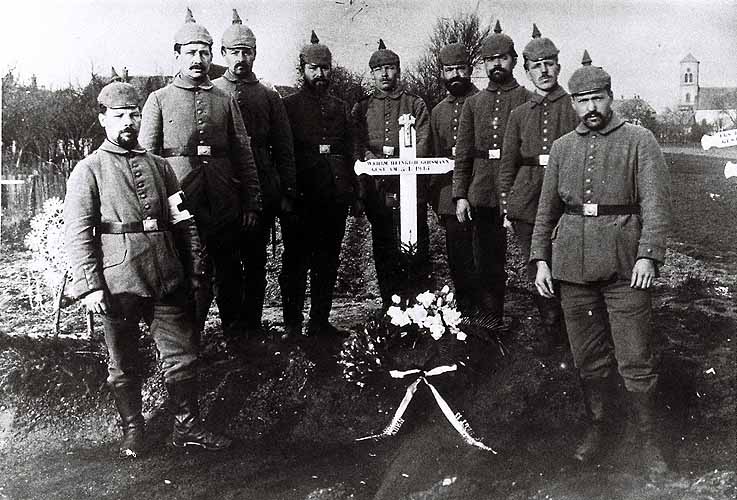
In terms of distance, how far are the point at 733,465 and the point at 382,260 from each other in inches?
81.0

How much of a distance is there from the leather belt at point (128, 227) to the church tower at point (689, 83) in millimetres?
2814

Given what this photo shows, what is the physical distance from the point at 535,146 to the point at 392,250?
1016mm

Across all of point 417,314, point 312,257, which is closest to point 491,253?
point 417,314

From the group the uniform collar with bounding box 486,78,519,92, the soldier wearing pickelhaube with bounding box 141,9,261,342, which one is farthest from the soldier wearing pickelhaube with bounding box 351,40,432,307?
the soldier wearing pickelhaube with bounding box 141,9,261,342

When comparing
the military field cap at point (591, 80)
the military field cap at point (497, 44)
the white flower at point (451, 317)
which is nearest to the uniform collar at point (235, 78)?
the military field cap at point (497, 44)

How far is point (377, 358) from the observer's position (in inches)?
138

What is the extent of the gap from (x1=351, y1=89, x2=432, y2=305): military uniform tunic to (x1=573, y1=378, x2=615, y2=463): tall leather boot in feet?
4.82

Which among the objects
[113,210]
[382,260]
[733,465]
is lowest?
[733,465]

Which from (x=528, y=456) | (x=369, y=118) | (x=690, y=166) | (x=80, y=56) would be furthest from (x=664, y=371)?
(x=80, y=56)

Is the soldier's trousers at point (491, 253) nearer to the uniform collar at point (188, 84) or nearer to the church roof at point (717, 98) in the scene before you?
the church roof at point (717, 98)

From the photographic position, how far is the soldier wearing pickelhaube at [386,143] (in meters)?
4.20

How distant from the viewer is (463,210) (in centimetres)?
410

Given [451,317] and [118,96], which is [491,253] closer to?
[451,317]

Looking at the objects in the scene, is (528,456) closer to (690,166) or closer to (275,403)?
(275,403)
